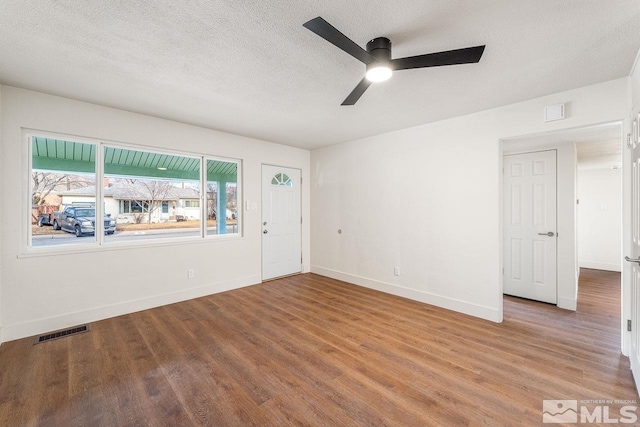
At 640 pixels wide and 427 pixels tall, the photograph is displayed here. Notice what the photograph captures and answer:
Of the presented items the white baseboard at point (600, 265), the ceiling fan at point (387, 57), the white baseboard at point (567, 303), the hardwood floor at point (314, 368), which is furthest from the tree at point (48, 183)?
the white baseboard at point (600, 265)

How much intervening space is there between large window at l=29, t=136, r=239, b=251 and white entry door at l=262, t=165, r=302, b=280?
0.58 meters

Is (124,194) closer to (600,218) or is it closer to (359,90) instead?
(359,90)

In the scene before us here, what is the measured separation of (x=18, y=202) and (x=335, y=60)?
3.46 meters

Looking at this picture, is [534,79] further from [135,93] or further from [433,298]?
[135,93]

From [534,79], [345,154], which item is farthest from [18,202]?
[534,79]

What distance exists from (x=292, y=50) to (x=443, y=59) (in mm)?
1083

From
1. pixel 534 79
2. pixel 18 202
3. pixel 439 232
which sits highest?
pixel 534 79

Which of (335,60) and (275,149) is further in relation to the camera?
(275,149)

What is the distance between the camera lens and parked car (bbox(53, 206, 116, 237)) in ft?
10.2

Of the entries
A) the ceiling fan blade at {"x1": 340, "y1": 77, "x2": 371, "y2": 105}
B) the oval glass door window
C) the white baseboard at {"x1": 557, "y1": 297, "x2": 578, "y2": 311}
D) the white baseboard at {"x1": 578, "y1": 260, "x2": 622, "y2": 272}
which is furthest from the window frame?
the white baseboard at {"x1": 578, "y1": 260, "x2": 622, "y2": 272}

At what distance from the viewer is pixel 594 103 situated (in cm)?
260

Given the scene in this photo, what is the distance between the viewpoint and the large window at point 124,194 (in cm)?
302

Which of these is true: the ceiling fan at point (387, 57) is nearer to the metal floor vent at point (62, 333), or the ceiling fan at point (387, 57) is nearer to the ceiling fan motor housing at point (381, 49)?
the ceiling fan motor housing at point (381, 49)

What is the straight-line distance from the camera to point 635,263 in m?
2.12
